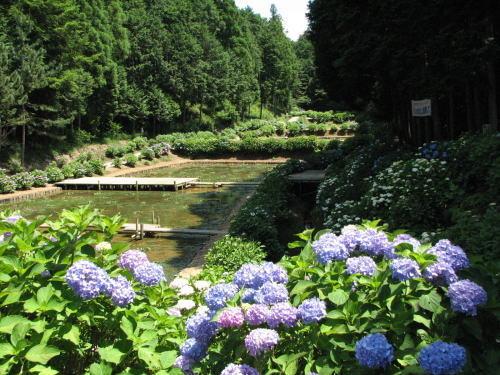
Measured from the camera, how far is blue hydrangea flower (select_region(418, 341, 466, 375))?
1686mm

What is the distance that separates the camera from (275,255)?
9984 mm

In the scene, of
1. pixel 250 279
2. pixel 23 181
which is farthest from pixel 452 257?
pixel 23 181

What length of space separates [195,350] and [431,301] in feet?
3.44

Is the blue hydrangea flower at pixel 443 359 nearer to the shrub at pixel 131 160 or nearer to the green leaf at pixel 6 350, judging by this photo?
the green leaf at pixel 6 350

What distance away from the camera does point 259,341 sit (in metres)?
1.92

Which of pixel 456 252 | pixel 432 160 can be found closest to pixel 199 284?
pixel 456 252

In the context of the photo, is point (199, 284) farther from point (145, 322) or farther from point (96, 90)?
point (96, 90)

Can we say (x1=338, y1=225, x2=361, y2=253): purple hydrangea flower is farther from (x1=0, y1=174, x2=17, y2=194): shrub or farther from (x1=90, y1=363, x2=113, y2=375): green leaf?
(x1=0, y1=174, x2=17, y2=194): shrub

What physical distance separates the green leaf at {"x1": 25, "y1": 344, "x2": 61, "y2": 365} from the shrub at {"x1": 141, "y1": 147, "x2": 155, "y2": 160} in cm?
3398

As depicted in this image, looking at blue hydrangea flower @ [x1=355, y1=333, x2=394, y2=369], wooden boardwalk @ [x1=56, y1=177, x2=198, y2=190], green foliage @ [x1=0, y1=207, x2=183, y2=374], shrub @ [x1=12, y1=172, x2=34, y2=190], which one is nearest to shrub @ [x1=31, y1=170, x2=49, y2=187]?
shrub @ [x1=12, y1=172, x2=34, y2=190]

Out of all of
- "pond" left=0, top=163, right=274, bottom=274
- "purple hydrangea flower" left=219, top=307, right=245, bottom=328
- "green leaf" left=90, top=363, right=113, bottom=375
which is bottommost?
"pond" left=0, top=163, right=274, bottom=274

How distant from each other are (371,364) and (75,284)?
1.35 metres

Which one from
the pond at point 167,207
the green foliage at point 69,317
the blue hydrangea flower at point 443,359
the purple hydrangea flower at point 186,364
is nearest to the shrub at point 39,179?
the pond at point 167,207

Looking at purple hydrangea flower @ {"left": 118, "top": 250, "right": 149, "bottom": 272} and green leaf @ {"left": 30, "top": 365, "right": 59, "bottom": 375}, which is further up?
purple hydrangea flower @ {"left": 118, "top": 250, "right": 149, "bottom": 272}
